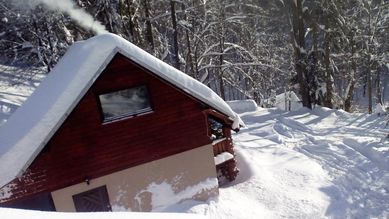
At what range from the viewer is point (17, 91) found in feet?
81.4

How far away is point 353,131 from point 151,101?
1170 cm

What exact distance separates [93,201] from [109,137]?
1926 millimetres

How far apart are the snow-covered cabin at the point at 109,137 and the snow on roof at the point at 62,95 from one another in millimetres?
27

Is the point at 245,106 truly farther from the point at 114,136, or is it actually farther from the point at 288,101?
the point at 114,136

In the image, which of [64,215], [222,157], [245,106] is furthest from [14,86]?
[64,215]

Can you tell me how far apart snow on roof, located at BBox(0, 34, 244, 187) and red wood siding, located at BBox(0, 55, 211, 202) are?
0.35 meters

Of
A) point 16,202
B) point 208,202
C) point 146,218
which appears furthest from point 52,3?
point 146,218

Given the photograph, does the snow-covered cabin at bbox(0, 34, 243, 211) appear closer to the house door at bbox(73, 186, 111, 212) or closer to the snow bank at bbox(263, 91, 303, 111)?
the house door at bbox(73, 186, 111, 212)

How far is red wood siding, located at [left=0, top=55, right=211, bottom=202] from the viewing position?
9.96 meters

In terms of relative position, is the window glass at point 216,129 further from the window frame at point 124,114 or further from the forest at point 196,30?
the forest at point 196,30

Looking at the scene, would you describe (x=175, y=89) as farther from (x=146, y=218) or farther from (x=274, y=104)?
(x=274, y=104)

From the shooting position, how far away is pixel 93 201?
10633 mm

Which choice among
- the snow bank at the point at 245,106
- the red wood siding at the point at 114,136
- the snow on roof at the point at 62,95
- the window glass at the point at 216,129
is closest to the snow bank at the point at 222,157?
the window glass at the point at 216,129

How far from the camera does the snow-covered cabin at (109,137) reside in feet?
32.0
